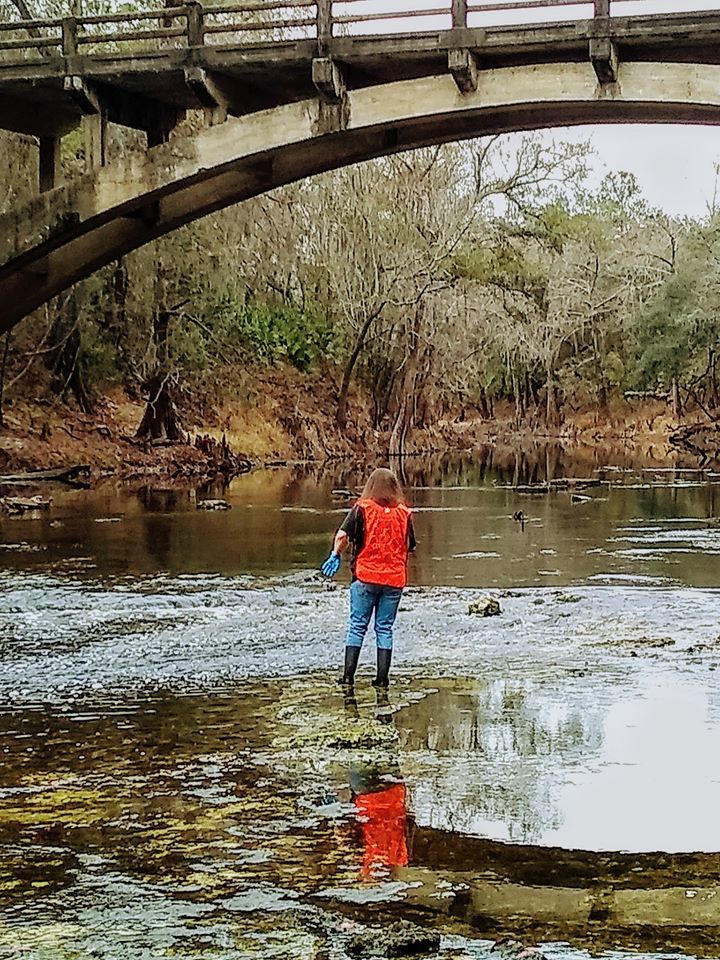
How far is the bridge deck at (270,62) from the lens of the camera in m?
17.6

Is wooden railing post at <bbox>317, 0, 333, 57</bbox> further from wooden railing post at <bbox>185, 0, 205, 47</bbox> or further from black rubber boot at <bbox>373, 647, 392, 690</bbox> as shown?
black rubber boot at <bbox>373, 647, 392, 690</bbox>

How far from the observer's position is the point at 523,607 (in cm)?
1525

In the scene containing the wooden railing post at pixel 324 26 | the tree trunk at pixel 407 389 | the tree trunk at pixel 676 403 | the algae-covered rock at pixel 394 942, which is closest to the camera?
the algae-covered rock at pixel 394 942

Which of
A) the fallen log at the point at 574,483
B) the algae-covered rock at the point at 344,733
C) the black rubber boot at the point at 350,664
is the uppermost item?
the fallen log at the point at 574,483

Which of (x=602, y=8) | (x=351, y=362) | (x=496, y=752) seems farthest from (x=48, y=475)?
(x=496, y=752)

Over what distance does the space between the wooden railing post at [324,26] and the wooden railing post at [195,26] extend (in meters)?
1.75

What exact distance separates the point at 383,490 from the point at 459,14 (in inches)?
372

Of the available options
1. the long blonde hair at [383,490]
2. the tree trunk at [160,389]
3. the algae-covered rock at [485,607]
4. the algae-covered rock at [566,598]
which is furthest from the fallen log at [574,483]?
the long blonde hair at [383,490]

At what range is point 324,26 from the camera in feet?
61.4

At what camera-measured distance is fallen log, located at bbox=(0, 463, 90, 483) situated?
3399 centimetres

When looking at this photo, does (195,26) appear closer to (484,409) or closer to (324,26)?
(324,26)

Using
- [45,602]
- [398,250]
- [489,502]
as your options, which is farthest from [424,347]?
[45,602]

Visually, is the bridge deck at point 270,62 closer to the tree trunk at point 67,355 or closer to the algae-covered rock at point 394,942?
the algae-covered rock at point 394,942

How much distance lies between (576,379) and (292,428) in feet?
110
